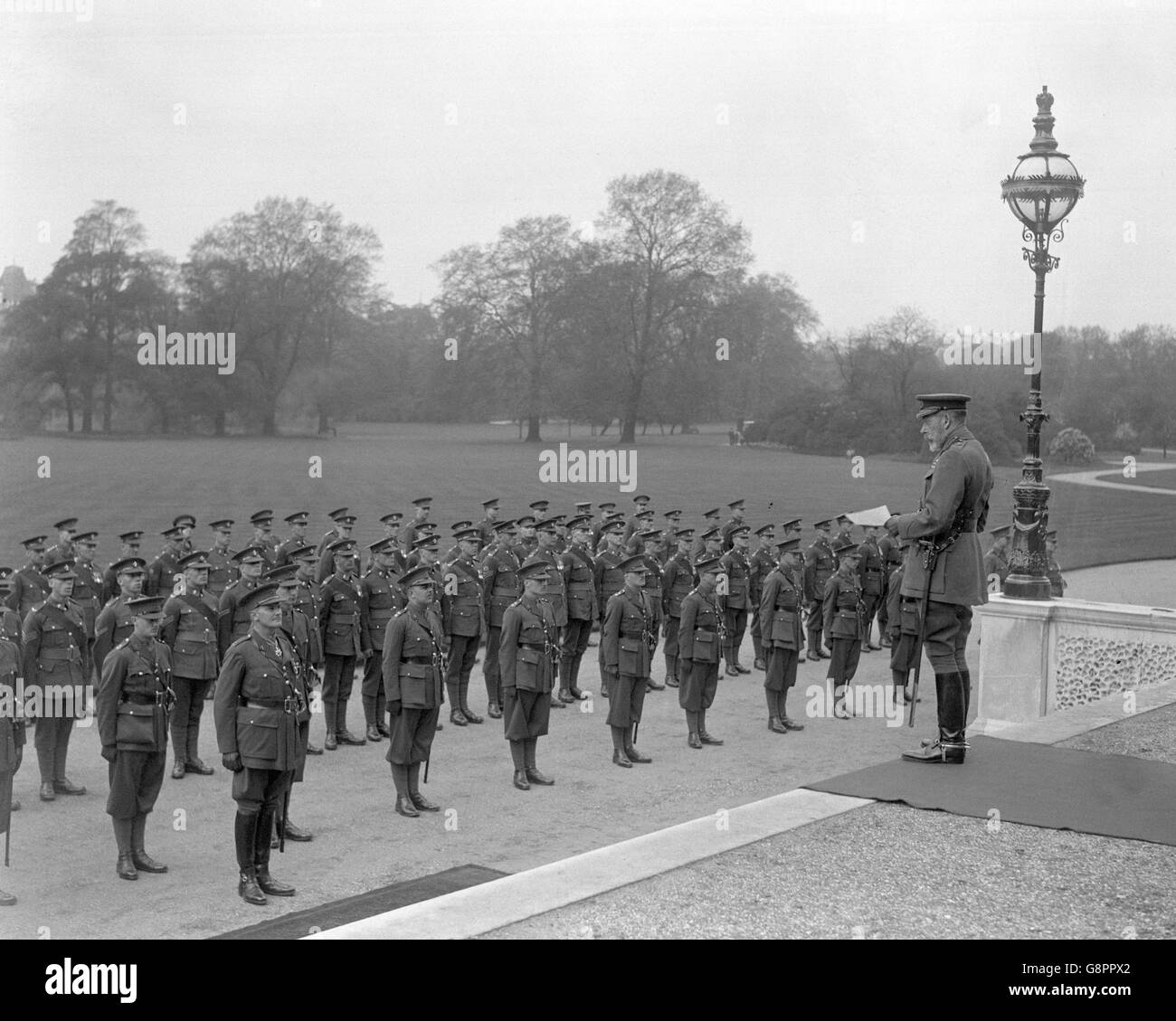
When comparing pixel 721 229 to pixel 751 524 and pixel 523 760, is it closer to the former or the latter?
pixel 751 524

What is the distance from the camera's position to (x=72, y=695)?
9.16 m

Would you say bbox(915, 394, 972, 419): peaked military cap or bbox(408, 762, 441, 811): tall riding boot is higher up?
bbox(915, 394, 972, 419): peaked military cap

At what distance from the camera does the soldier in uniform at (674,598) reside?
1469 cm

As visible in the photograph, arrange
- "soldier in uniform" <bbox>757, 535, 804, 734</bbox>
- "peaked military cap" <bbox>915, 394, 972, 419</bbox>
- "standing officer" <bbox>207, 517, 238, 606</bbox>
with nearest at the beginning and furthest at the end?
"peaked military cap" <bbox>915, 394, 972, 419</bbox> < "soldier in uniform" <bbox>757, 535, 804, 734</bbox> < "standing officer" <bbox>207, 517, 238, 606</bbox>

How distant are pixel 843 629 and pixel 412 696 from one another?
19.0ft

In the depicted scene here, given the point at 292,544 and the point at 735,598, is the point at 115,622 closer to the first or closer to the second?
the point at 292,544

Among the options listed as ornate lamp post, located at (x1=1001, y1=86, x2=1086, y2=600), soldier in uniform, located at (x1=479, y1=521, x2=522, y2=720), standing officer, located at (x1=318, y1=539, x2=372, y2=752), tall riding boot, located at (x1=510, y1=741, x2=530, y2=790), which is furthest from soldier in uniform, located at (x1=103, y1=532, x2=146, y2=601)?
ornate lamp post, located at (x1=1001, y1=86, x2=1086, y2=600)

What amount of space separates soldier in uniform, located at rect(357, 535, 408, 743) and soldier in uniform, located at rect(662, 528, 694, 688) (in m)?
4.04

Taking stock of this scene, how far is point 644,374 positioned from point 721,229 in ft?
9.46

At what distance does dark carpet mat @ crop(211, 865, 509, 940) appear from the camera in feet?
20.3

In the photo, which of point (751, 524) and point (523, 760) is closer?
point (523, 760)

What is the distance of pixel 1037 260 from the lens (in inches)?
416

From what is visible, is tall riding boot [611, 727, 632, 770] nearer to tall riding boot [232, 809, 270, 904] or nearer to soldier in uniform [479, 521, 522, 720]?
soldier in uniform [479, 521, 522, 720]
